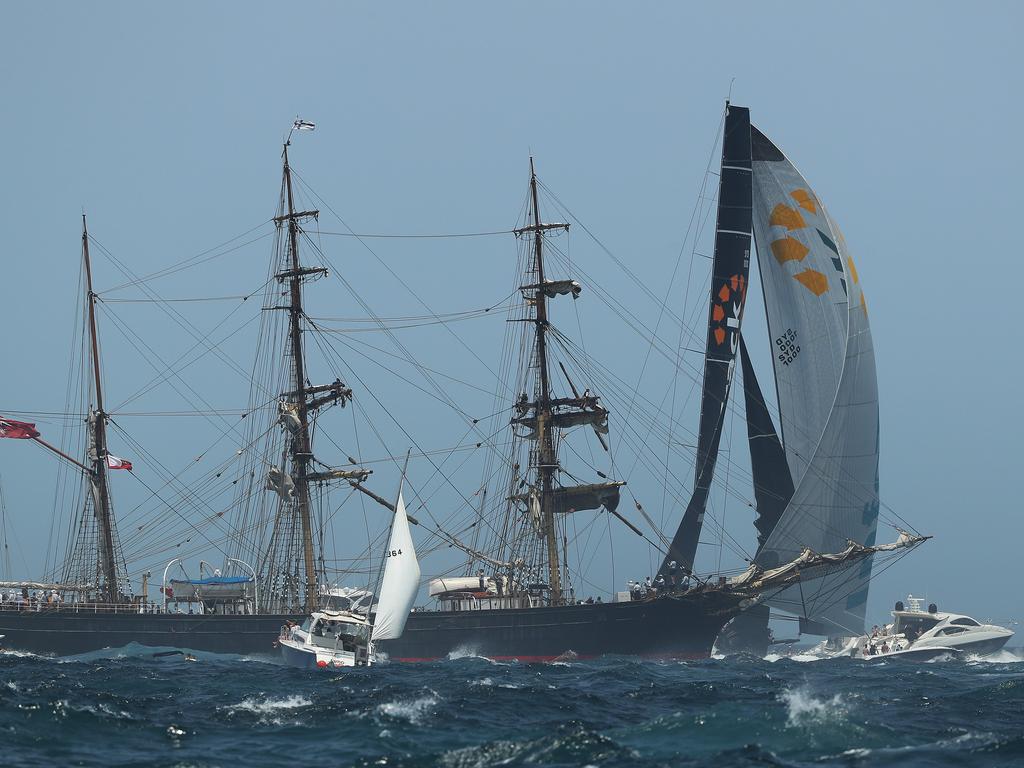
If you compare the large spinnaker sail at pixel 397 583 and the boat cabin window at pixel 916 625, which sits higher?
the large spinnaker sail at pixel 397 583

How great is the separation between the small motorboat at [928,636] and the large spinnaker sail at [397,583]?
29143 millimetres

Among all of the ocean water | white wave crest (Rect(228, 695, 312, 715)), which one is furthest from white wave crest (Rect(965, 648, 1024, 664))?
white wave crest (Rect(228, 695, 312, 715))

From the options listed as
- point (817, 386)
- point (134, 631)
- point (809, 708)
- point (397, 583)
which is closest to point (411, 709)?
point (809, 708)

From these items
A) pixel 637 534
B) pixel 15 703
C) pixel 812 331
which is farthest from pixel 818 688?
pixel 812 331

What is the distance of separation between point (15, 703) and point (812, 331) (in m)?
53.4

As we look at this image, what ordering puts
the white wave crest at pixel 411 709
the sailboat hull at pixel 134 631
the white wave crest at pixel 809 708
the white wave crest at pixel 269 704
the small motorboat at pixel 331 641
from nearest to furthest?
1. the white wave crest at pixel 809 708
2. the white wave crest at pixel 411 709
3. the white wave crest at pixel 269 704
4. the small motorboat at pixel 331 641
5. the sailboat hull at pixel 134 631

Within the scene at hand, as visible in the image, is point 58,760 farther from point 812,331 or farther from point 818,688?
point 812,331

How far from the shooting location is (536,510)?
79438 millimetres

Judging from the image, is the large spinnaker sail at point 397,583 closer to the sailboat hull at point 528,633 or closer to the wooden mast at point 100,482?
the sailboat hull at point 528,633

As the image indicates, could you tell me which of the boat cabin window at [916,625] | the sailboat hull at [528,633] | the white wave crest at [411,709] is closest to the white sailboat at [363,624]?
the sailboat hull at [528,633]

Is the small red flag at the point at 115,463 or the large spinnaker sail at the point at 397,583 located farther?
the small red flag at the point at 115,463

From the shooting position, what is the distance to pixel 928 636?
7706cm

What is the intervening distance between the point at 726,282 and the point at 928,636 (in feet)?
78.9

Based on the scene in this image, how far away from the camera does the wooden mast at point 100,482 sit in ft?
272
